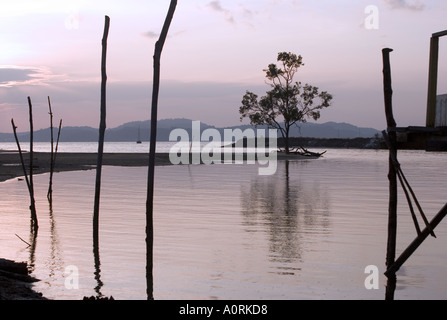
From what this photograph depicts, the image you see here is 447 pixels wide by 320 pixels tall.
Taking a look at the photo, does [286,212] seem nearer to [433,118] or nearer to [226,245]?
[226,245]

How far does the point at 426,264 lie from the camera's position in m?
14.2

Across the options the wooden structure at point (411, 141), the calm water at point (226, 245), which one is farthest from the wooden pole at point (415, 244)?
the calm water at point (226, 245)

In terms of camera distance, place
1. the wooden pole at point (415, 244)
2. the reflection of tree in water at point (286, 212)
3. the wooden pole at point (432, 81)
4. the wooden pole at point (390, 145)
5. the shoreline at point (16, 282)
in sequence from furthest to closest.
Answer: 1. the reflection of tree in water at point (286, 212)
2. the wooden pole at point (390, 145)
3. the wooden pole at point (415, 244)
4. the wooden pole at point (432, 81)
5. the shoreline at point (16, 282)

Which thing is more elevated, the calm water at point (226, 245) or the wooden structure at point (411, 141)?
the wooden structure at point (411, 141)

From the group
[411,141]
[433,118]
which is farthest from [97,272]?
[433,118]

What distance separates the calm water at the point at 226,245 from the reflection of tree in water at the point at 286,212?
50 mm

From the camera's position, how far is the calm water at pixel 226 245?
11812 mm

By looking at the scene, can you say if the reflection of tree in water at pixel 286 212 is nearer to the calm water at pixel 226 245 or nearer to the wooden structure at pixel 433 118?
the calm water at pixel 226 245

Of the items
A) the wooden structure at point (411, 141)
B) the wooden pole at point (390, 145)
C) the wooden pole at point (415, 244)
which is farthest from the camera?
the wooden pole at point (390, 145)

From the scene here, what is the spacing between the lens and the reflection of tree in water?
1642cm

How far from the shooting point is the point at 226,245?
1650 centimetres
